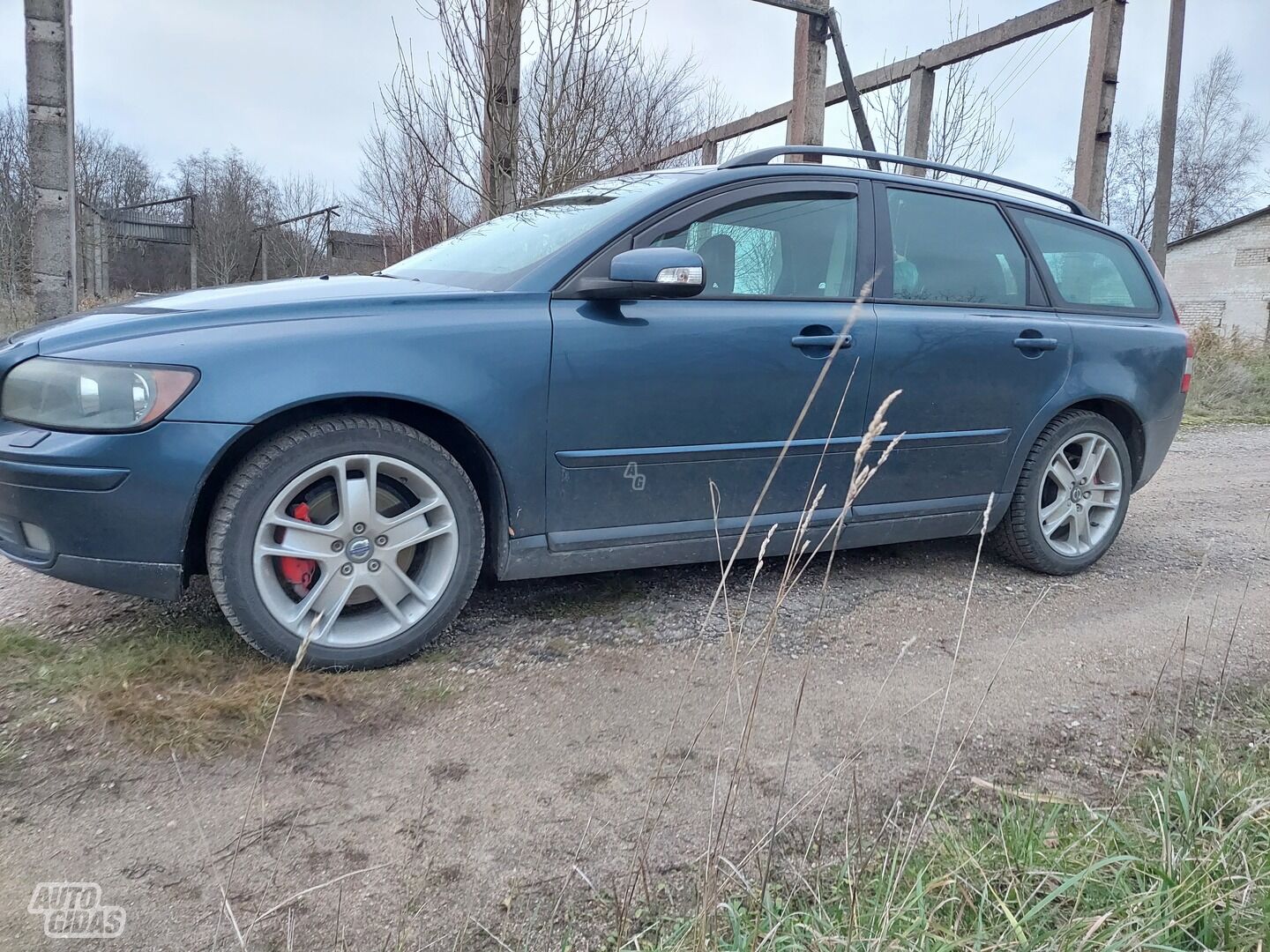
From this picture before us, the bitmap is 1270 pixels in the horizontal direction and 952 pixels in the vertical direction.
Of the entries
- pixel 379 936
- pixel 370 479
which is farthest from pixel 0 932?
pixel 370 479

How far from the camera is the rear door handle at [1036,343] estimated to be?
3.45 meters

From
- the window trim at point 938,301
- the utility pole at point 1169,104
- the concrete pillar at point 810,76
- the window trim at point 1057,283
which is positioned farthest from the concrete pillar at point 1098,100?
the window trim at point 938,301

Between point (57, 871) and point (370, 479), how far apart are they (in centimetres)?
113

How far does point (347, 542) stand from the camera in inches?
94.7

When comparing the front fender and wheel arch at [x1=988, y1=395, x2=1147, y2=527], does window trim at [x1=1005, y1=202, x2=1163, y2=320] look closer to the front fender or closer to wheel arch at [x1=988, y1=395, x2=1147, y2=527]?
wheel arch at [x1=988, y1=395, x2=1147, y2=527]

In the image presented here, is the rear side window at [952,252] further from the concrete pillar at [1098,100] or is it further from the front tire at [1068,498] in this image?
the concrete pillar at [1098,100]

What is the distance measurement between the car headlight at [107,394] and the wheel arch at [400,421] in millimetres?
191

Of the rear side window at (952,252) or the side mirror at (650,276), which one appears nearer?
the side mirror at (650,276)

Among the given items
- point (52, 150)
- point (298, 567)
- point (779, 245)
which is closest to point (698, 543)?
point (779, 245)

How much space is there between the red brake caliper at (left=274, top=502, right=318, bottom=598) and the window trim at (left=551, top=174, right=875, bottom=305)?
38.3 inches

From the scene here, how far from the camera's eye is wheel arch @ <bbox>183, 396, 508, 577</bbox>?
2.31m

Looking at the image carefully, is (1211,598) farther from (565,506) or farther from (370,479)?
(370,479)

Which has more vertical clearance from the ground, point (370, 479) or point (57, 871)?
point (370, 479)

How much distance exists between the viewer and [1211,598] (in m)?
3.47
